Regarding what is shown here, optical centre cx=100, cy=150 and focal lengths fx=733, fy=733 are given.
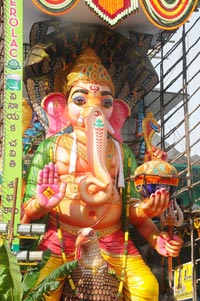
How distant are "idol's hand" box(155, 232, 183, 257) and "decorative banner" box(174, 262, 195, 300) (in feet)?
2.35

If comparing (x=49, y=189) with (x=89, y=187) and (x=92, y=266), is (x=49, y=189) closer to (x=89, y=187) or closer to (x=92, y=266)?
(x=89, y=187)

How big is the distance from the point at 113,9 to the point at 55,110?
5.93ft

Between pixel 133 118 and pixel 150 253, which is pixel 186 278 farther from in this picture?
pixel 133 118

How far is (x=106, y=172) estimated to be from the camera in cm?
1071

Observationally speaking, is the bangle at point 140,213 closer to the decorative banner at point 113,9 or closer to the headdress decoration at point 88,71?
the headdress decoration at point 88,71

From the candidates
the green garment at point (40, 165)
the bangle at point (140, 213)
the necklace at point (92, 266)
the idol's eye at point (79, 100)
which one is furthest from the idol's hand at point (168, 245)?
the idol's eye at point (79, 100)

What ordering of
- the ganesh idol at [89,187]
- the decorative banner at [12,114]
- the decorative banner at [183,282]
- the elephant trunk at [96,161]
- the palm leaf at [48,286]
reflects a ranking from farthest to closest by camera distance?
1. the decorative banner at [183,282]
2. the elephant trunk at [96,161]
3. the ganesh idol at [89,187]
4. the decorative banner at [12,114]
5. the palm leaf at [48,286]

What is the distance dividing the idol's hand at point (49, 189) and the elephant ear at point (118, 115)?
5.69 ft

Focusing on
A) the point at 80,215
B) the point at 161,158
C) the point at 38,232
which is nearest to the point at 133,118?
the point at 161,158

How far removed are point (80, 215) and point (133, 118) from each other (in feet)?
11.2

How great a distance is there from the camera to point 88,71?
11383 millimetres

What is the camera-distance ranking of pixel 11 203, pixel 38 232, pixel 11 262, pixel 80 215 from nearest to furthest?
1. pixel 11 262
2. pixel 38 232
3. pixel 11 203
4. pixel 80 215

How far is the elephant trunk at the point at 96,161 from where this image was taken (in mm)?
10555

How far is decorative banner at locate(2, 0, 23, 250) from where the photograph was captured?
992 cm
